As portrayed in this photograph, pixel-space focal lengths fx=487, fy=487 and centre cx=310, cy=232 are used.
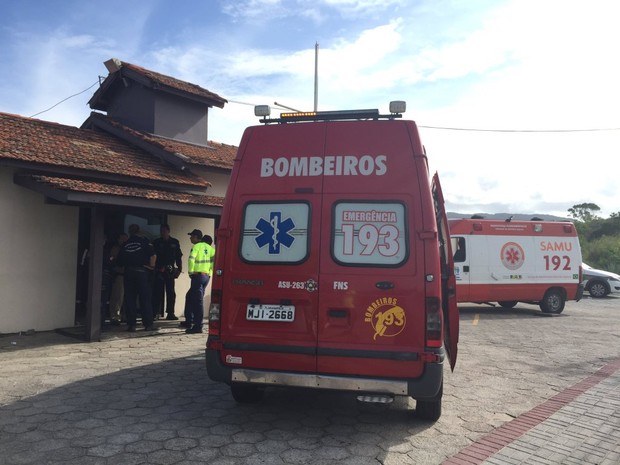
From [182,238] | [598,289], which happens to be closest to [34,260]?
[182,238]

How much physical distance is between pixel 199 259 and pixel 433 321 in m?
5.73

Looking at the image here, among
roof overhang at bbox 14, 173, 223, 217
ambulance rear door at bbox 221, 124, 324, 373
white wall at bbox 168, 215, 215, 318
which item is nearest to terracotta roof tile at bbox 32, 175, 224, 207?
roof overhang at bbox 14, 173, 223, 217

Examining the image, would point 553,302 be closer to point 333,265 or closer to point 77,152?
point 333,265

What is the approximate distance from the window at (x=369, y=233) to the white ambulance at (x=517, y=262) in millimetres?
9319

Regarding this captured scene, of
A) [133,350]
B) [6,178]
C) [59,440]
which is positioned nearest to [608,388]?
[59,440]

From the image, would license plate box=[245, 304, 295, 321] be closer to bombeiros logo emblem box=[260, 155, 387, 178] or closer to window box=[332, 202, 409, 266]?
window box=[332, 202, 409, 266]

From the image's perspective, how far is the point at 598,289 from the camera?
2028 cm

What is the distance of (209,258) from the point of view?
9.02 metres

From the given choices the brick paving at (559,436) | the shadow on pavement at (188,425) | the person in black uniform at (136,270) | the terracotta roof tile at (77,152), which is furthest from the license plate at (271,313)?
the terracotta roof tile at (77,152)

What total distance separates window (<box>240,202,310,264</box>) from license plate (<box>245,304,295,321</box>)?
397 millimetres

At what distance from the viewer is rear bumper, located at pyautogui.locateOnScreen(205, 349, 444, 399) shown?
3898 millimetres

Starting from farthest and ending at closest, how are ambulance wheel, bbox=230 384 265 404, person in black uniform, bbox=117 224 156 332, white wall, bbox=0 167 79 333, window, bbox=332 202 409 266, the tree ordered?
the tree, person in black uniform, bbox=117 224 156 332, white wall, bbox=0 167 79 333, ambulance wheel, bbox=230 384 265 404, window, bbox=332 202 409 266

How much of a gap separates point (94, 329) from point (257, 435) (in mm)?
4997

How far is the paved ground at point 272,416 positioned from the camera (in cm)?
380
